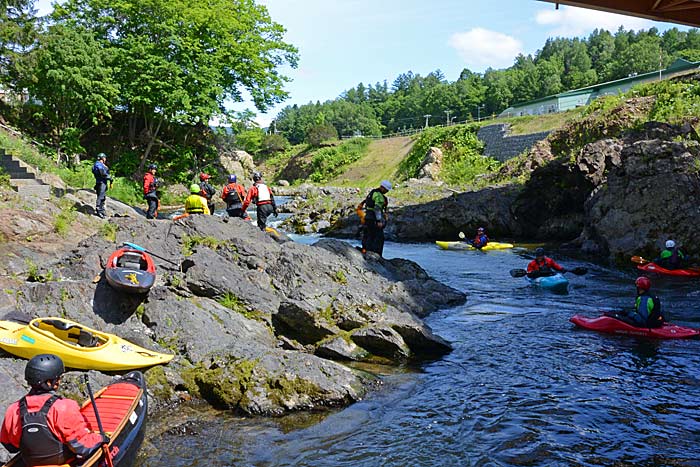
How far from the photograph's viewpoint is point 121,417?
228 inches

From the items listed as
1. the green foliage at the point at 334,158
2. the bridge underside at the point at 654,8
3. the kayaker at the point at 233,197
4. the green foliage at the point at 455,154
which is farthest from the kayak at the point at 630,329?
the green foliage at the point at 334,158

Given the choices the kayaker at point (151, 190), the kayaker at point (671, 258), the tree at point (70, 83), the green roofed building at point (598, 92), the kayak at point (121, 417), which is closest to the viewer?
the kayak at point (121, 417)

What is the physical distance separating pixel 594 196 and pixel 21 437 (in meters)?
19.7

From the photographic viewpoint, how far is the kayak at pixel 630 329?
9969 mm

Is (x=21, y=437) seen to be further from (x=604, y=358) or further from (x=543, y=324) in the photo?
(x=543, y=324)

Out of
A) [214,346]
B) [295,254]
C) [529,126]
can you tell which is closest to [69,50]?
[295,254]

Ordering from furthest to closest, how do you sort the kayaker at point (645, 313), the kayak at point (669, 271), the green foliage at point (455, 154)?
the green foliage at point (455, 154), the kayak at point (669, 271), the kayaker at point (645, 313)

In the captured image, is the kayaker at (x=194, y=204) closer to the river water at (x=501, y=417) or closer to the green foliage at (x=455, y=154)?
the river water at (x=501, y=417)

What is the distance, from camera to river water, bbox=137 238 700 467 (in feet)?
19.4

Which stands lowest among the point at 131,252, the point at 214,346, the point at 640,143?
the point at 214,346

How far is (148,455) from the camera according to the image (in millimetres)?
5957

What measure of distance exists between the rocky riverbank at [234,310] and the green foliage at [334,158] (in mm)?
52129

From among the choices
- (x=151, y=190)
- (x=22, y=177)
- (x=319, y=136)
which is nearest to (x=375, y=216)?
(x=151, y=190)

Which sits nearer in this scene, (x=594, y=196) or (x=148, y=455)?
(x=148, y=455)
